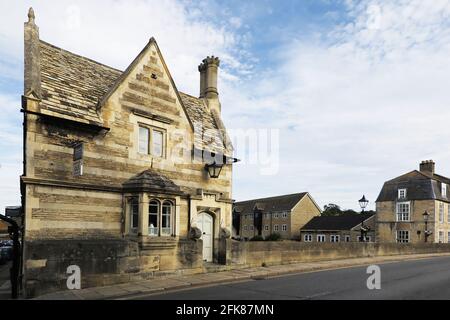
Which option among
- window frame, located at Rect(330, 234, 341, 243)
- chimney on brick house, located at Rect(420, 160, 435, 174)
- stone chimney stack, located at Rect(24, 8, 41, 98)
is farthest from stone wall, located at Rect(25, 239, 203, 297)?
window frame, located at Rect(330, 234, 341, 243)

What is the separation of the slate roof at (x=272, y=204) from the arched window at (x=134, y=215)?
52.0m

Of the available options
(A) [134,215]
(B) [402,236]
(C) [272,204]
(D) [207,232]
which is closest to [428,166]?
(B) [402,236]

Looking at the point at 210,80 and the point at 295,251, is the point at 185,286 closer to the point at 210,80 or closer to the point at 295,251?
the point at 295,251

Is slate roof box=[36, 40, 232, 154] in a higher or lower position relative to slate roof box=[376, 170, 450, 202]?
higher

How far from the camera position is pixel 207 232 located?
16.3m

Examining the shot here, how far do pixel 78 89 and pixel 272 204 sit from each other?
58.7 metres

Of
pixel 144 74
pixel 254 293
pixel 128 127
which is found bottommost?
pixel 254 293

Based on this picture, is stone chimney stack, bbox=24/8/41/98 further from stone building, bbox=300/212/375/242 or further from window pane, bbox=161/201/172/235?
stone building, bbox=300/212/375/242

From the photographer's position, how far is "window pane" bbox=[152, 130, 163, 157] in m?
14.5

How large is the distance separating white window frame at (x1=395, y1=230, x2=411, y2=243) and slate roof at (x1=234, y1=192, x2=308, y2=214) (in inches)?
753

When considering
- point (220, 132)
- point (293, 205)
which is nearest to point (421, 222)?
point (293, 205)

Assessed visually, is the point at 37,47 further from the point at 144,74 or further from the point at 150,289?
the point at 150,289
